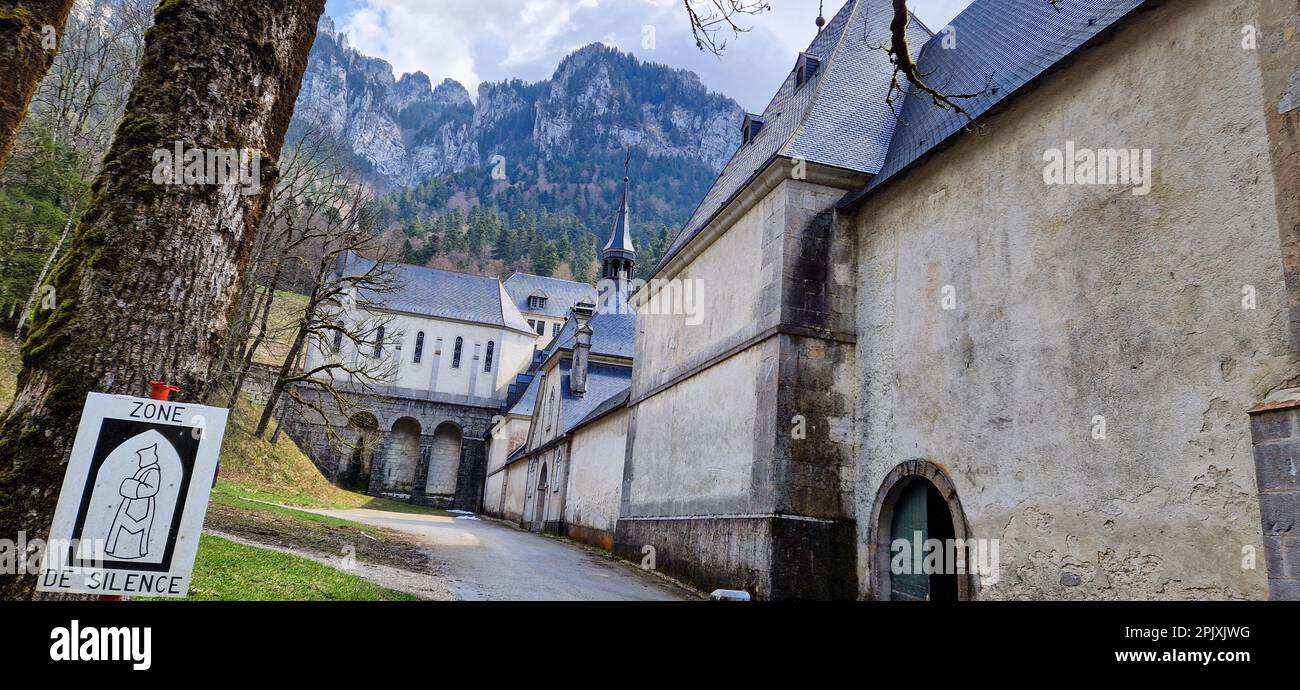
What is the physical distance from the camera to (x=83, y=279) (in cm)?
282

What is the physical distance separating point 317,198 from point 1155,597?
2608 cm

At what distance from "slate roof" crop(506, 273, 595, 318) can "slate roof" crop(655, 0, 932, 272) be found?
59.0 m

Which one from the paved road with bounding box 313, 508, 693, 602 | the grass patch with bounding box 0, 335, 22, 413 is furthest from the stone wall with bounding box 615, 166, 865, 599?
the grass patch with bounding box 0, 335, 22, 413

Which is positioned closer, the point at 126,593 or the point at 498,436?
the point at 126,593

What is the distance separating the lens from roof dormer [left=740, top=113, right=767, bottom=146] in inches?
646

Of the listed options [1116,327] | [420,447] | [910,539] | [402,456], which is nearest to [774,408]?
[910,539]

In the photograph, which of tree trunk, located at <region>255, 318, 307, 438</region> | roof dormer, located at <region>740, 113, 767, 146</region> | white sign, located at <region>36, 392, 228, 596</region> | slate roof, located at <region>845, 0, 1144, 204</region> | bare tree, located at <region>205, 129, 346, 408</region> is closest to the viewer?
white sign, located at <region>36, 392, 228, 596</region>

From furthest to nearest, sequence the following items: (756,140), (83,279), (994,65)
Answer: (756,140) < (994,65) < (83,279)

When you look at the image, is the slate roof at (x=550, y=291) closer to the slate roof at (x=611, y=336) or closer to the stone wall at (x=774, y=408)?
the slate roof at (x=611, y=336)

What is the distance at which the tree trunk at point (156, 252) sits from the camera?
266 centimetres

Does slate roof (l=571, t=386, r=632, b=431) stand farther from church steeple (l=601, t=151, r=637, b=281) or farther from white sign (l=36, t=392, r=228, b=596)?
church steeple (l=601, t=151, r=637, b=281)

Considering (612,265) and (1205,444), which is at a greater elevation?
(612,265)
